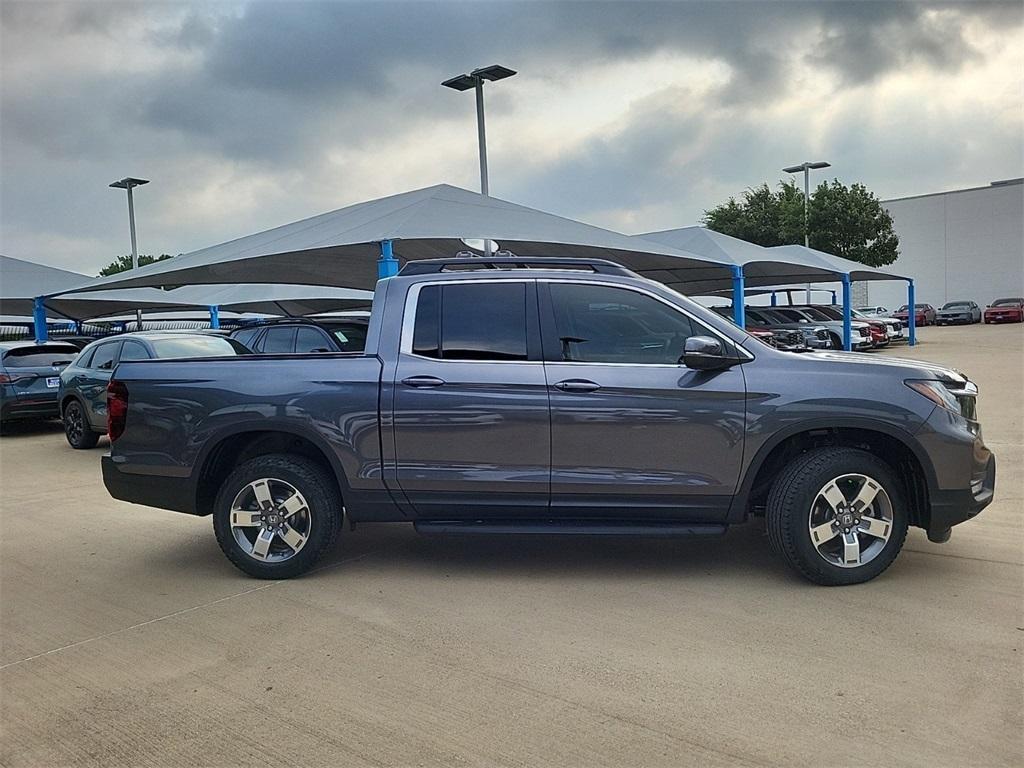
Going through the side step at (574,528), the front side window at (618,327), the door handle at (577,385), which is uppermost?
the front side window at (618,327)

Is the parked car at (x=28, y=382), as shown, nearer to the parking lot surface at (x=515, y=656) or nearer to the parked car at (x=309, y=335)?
the parked car at (x=309, y=335)

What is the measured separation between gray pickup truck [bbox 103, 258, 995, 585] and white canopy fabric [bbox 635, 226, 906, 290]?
47.3 ft

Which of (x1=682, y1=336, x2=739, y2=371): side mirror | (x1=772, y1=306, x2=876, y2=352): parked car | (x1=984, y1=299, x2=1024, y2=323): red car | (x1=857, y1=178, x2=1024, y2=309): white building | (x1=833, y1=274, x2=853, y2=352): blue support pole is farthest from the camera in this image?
(x1=857, y1=178, x2=1024, y2=309): white building

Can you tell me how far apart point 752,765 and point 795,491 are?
79.9 inches

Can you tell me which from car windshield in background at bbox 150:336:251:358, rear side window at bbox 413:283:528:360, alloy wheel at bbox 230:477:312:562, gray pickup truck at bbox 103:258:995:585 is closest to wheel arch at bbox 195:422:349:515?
gray pickup truck at bbox 103:258:995:585

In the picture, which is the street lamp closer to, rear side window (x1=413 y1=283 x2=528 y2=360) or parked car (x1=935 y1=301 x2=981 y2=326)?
rear side window (x1=413 y1=283 x2=528 y2=360)

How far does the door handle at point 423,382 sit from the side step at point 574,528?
0.82 m

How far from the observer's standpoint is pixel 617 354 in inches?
197

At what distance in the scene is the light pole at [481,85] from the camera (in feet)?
55.6

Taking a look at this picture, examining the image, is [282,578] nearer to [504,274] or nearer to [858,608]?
[504,274]

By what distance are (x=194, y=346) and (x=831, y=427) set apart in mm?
8702

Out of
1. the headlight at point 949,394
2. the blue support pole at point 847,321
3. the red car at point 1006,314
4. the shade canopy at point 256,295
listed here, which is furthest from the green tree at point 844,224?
the headlight at point 949,394

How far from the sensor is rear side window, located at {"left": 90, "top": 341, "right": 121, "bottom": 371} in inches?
454

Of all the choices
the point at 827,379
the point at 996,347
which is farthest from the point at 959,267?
the point at 827,379
